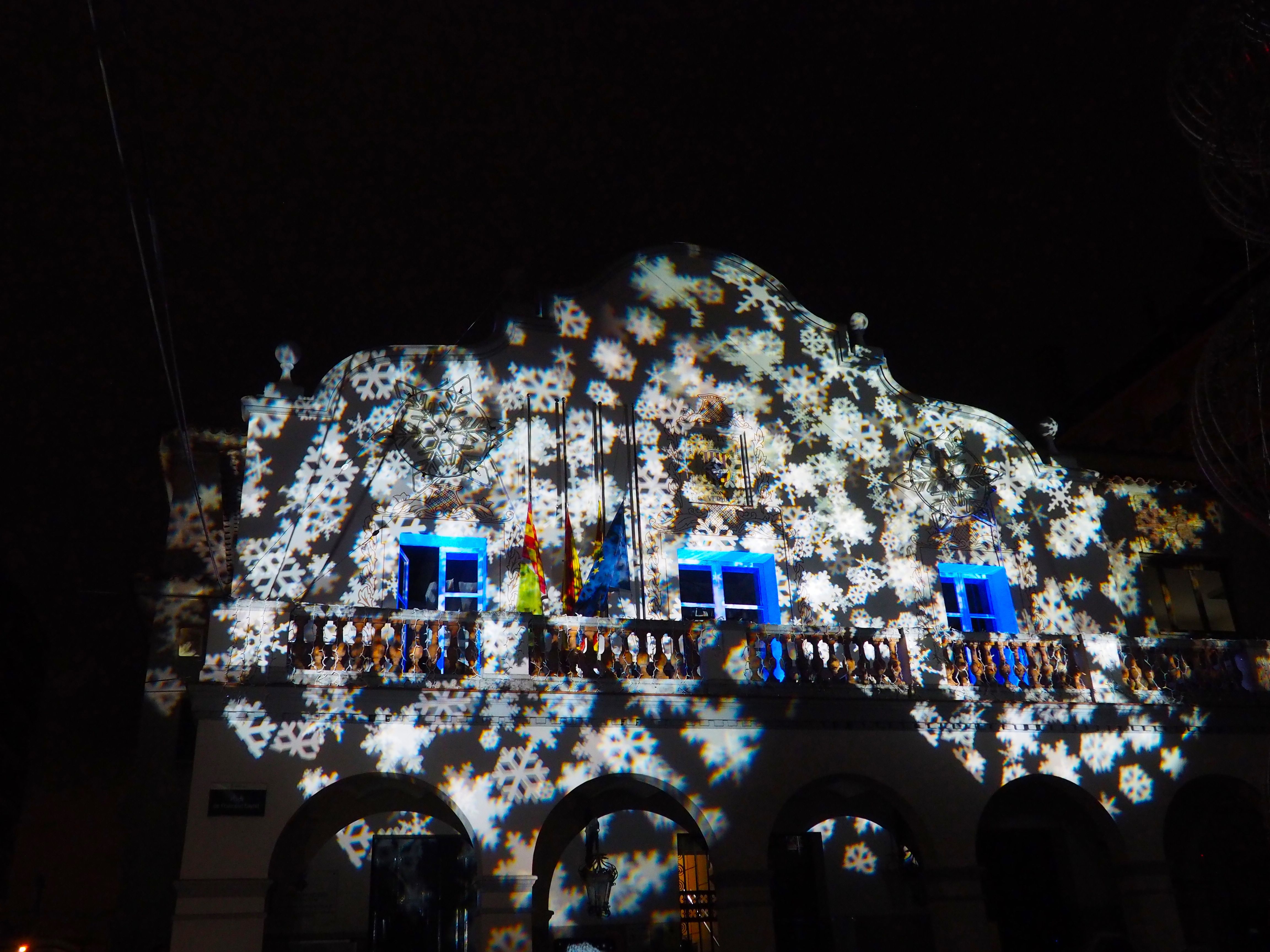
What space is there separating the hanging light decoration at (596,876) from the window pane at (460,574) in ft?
12.8

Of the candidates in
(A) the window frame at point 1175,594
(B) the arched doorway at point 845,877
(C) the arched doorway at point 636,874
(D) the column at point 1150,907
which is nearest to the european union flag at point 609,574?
(C) the arched doorway at point 636,874

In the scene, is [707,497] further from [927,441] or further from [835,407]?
[927,441]

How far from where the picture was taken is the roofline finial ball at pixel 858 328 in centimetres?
1702

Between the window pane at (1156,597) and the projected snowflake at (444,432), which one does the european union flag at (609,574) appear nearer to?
the projected snowflake at (444,432)

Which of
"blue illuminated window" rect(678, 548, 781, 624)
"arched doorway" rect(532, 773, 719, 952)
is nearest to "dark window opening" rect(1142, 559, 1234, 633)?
"blue illuminated window" rect(678, 548, 781, 624)

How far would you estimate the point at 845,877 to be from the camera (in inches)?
607

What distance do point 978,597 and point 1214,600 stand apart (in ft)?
15.0

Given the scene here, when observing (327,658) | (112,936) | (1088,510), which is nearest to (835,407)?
(1088,510)

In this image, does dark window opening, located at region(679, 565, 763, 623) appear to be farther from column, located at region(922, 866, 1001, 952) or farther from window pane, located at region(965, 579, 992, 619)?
column, located at region(922, 866, 1001, 952)

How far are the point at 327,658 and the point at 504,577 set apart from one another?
2.85m

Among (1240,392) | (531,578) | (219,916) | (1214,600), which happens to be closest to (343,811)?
(219,916)

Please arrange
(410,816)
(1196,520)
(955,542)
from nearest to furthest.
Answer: (410,816), (955,542), (1196,520)

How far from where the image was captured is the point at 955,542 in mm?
16062

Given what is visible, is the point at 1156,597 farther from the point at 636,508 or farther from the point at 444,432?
the point at 444,432
